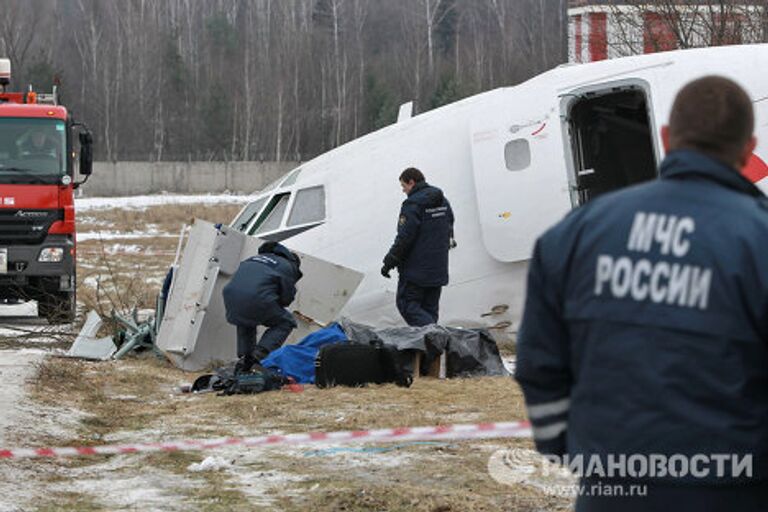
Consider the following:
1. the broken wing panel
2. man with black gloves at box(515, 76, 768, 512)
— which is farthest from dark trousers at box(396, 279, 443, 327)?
man with black gloves at box(515, 76, 768, 512)

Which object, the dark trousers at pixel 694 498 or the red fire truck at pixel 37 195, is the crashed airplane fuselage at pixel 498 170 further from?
the dark trousers at pixel 694 498

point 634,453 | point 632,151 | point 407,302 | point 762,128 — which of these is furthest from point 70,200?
point 634,453

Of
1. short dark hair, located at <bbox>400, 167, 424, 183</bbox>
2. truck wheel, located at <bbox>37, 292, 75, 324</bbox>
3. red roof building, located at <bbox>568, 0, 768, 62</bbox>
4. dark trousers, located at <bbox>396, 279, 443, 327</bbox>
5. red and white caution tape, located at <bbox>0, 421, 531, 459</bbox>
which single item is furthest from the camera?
red roof building, located at <bbox>568, 0, 768, 62</bbox>

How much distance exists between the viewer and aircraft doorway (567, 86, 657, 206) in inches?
A: 542

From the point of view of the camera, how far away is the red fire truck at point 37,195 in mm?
17109

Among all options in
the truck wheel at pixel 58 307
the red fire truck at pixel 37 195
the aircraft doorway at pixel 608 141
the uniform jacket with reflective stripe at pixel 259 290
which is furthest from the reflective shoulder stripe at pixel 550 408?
the red fire truck at pixel 37 195

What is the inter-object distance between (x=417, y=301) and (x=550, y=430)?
32.0 feet

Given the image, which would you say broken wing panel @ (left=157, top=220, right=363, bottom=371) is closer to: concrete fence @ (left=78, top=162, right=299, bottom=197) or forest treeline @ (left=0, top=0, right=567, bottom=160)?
forest treeline @ (left=0, top=0, right=567, bottom=160)

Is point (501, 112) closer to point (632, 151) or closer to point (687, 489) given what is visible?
point (632, 151)

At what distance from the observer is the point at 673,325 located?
340 centimetres

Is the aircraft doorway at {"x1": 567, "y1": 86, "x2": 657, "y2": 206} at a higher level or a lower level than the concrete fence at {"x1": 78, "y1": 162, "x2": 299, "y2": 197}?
higher

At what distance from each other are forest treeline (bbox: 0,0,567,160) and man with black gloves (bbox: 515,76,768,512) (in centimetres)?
6681

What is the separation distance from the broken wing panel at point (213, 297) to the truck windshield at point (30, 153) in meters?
4.58

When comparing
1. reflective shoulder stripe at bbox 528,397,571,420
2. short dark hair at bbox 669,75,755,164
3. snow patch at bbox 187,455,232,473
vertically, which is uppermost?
short dark hair at bbox 669,75,755,164
